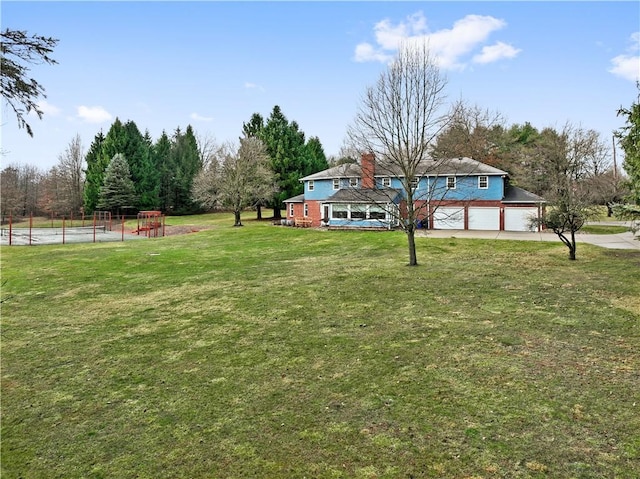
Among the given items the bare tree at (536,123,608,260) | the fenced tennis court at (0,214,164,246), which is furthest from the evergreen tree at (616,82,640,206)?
the fenced tennis court at (0,214,164,246)

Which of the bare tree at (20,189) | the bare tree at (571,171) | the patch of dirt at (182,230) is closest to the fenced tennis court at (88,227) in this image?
the patch of dirt at (182,230)

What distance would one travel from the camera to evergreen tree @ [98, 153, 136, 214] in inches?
2101

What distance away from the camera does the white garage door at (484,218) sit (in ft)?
105

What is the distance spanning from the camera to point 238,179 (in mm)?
40531

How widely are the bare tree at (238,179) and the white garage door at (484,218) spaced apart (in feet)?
67.8

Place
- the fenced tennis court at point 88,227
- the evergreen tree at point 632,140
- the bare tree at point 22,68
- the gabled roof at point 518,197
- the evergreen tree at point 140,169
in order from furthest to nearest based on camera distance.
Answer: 1. the evergreen tree at point 140,169
2. the fenced tennis court at point 88,227
3. the gabled roof at point 518,197
4. the evergreen tree at point 632,140
5. the bare tree at point 22,68

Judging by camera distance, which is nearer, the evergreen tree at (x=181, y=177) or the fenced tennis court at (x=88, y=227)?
the fenced tennis court at (x=88, y=227)

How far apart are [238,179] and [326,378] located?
36.3 meters

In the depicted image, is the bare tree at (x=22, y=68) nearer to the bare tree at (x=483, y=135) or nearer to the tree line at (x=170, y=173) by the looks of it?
the tree line at (x=170, y=173)

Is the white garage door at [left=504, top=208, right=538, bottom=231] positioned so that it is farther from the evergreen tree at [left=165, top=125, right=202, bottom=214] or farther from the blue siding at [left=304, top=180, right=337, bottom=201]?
the evergreen tree at [left=165, top=125, right=202, bottom=214]

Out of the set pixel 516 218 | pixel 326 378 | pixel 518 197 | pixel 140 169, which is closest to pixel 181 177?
pixel 140 169

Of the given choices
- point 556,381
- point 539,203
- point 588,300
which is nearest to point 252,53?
point 588,300

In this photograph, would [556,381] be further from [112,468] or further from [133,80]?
[133,80]

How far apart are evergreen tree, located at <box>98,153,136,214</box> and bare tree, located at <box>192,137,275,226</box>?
53.9ft
